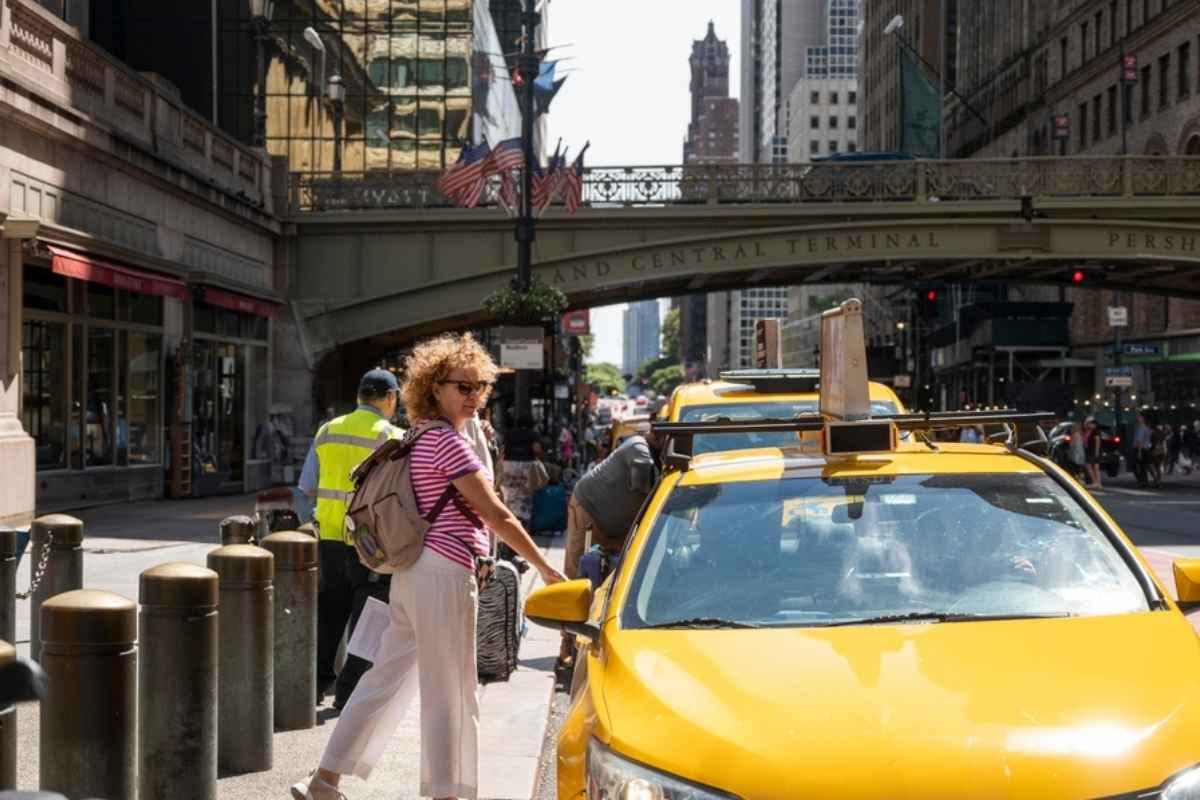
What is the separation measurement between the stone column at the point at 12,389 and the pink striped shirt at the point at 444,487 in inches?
570

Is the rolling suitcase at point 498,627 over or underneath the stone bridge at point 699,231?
underneath

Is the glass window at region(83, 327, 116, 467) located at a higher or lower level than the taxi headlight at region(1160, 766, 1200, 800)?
higher

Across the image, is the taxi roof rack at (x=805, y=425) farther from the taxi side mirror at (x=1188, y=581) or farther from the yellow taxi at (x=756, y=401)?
the yellow taxi at (x=756, y=401)

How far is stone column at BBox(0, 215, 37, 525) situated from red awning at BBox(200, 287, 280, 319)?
7693 millimetres

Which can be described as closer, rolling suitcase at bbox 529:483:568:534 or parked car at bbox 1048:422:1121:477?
rolling suitcase at bbox 529:483:568:534

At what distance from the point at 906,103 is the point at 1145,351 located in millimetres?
27074

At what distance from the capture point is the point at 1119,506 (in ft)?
97.9

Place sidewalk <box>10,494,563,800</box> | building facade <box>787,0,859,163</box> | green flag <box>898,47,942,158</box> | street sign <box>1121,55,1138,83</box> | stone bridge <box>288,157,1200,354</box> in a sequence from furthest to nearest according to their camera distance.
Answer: building facade <box>787,0,859,163</box> → green flag <box>898,47,942,158</box> → street sign <box>1121,55,1138,83</box> → stone bridge <box>288,157,1200,354</box> → sidewalk <box>10,494,563,800</box>

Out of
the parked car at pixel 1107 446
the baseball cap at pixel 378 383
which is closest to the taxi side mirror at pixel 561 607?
the baseball cap at pixel 378 383

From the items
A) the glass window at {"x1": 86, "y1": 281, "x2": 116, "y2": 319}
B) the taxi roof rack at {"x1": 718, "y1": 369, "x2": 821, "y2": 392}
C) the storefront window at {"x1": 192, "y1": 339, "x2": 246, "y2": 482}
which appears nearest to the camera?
the taxi roof rack at {"x1": 718, "y1": 369, "x2": 821, "y2": 392}

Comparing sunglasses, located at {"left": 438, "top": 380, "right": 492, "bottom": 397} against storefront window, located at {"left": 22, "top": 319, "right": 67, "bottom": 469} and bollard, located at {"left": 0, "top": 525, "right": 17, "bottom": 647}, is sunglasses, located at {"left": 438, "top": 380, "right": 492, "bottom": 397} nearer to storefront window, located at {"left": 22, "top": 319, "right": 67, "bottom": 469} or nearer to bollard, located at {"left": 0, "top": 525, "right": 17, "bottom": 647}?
bollard, located at {"left": 0, "top": 525, "right": 17, "bottom": 647}

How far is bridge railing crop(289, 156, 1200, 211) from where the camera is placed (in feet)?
121

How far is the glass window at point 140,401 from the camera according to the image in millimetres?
25781

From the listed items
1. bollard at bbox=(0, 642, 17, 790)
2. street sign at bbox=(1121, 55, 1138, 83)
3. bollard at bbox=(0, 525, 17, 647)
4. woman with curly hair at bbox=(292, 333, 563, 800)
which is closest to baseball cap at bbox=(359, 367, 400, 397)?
bollard at bbox=(0, 525, 17, 647)
